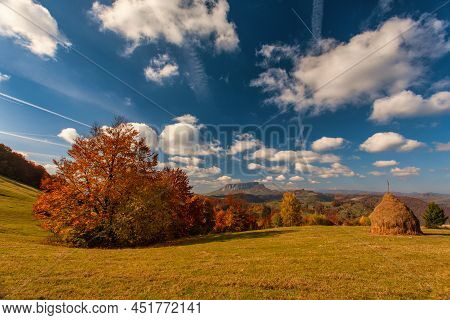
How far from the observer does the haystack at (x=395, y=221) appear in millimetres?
29875

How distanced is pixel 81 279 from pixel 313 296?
30.0 ft

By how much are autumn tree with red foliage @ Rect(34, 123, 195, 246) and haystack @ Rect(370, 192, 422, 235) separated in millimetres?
23892

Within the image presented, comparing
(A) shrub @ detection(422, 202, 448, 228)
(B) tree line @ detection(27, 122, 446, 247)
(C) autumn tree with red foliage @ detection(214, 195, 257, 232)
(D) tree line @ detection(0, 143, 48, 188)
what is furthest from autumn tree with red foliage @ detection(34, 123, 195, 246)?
(D) tree line @ detection(0, 143, 48, 188)

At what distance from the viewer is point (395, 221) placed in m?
30.0

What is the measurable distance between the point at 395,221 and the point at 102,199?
31.6 metres

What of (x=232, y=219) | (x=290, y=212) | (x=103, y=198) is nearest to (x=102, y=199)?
(x=103, y=198)

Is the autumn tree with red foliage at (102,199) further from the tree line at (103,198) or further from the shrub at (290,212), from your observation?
the shrub at (290,212)

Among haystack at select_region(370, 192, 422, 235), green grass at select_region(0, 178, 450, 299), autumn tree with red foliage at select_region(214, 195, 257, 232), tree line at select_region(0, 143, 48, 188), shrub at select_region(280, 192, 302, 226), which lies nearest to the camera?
green grass at select_region(0, 178, 450, 299)

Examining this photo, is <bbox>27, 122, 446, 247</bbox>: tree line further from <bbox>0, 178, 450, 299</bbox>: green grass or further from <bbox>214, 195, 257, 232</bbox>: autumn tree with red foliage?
<bbox>214, 195, 257, 232</bbox>: autumn tree with red foliage

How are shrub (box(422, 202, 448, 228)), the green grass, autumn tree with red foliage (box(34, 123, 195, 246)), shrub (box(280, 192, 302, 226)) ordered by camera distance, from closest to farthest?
1. the green grass
2. autumn tree with red foliage (box(34, 123, 195, 246))
3. shrub (box(422, 202, 448, 228))
4. shrub (box(280, 192, 302, 226))

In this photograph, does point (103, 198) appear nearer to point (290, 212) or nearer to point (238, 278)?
point (238, 278)

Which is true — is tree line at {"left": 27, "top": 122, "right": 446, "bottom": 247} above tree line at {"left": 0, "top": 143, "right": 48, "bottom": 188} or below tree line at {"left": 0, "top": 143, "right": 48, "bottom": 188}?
below

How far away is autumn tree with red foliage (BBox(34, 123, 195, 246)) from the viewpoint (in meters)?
27.3

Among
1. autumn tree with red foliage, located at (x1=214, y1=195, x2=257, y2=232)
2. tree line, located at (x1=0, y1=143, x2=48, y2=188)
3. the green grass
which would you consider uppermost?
tree line, located at (x1=0, y1=143, x2=48, y2=188)
